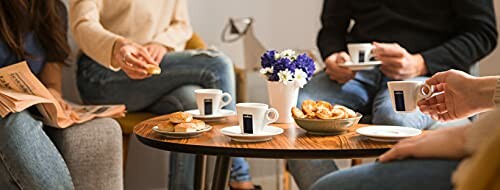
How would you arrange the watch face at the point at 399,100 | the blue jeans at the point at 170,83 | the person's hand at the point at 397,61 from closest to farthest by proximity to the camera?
the watch face at the point at 399,100 < the person's hand at the point at 397,61 < the blue jeans at the point at 170,83

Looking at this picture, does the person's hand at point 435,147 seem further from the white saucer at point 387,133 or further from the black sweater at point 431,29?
the black sweater at point 431,29

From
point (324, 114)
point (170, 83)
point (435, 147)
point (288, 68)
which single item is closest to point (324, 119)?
point (324, 114)

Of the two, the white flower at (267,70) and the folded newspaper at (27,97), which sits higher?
the white flower at (267,70)

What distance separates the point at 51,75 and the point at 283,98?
749 millimetres

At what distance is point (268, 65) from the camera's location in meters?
1.57

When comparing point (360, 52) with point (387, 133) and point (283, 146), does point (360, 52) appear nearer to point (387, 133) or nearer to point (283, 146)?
point (387, 133)

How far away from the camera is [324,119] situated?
1341 millimetres

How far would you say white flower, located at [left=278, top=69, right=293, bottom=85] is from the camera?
5.03 ft

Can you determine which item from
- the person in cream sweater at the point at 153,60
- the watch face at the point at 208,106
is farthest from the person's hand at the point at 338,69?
the watch face at the point at 208,106

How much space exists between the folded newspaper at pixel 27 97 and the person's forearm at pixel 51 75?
0.75 feet

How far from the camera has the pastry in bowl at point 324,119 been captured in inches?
53.0

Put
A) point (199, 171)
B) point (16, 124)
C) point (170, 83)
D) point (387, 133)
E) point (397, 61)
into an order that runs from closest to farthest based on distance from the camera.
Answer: point (387, 133) → point (16, 124) → point (199, 171) → point (397, 61) → point (170, 83)

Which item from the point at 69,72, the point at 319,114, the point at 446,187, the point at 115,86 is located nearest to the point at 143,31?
the point at 115,86

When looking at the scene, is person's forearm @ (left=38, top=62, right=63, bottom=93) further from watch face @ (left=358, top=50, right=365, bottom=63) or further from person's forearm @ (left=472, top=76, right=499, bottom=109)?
person's forearm @ (left=472, top=76, right=499, bottom=109)
